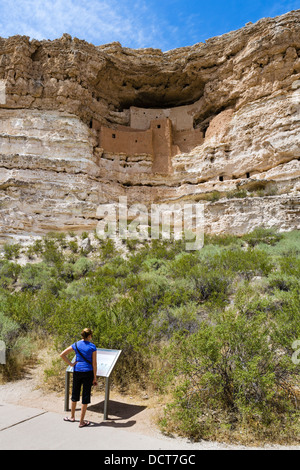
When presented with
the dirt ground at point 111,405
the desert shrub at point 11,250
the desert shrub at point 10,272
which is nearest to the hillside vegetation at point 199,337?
the dirt ground at point 111,405

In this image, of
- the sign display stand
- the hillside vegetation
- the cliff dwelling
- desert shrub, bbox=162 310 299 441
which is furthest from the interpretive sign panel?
the cliff dwelling

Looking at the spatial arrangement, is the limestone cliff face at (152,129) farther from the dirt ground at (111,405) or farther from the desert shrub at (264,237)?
the dirt ground at (111,405)

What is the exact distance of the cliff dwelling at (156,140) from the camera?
18734mm

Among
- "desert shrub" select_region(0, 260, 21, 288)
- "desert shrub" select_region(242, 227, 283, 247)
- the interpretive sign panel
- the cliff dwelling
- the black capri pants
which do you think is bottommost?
the black capri pants

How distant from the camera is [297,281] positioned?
5.00 metres

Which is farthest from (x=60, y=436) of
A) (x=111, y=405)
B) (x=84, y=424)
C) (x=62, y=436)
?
(x=111, y=405)

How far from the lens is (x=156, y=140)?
1931cm

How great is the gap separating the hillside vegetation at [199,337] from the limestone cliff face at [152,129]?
23.2ft

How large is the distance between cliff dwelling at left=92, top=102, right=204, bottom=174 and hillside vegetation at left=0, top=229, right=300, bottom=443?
12123 millimetres

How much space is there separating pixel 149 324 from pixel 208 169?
1395 cm

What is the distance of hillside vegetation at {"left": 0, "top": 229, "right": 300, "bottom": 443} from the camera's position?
8.49 feet

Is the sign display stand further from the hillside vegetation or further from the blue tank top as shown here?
the hillside vegetation
